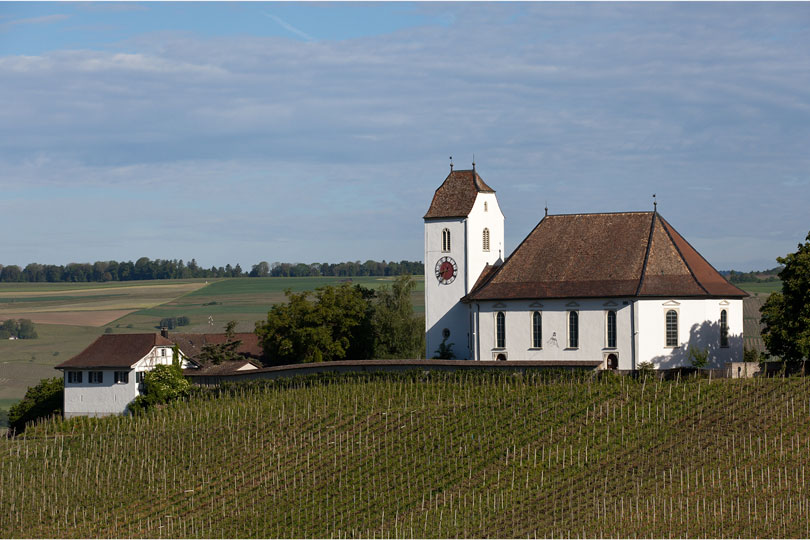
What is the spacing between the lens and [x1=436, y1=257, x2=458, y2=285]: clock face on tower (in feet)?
269

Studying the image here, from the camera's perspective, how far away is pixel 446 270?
82.3m

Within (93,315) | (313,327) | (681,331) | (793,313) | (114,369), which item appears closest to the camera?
(793,313)

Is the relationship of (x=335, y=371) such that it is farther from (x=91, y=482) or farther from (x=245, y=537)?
(x=245, y=537)

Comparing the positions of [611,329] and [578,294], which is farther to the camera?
[578,294]

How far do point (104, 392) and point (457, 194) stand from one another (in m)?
26.3

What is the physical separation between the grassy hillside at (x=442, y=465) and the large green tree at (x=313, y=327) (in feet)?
33.9

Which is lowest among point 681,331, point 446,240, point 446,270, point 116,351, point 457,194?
point 116,351

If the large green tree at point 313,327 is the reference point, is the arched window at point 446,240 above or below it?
above

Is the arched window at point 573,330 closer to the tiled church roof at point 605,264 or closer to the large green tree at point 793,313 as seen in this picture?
the tiled church roof at point 605,264

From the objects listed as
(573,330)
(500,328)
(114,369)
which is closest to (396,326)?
(500,328)

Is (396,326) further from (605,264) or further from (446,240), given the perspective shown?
(605,264)

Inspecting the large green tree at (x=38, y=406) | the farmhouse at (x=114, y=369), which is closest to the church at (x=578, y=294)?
the farmhouse at (x=114, y=369)

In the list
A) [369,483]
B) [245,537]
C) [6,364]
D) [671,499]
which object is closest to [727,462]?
[671,499]

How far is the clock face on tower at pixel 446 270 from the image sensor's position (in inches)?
3231
